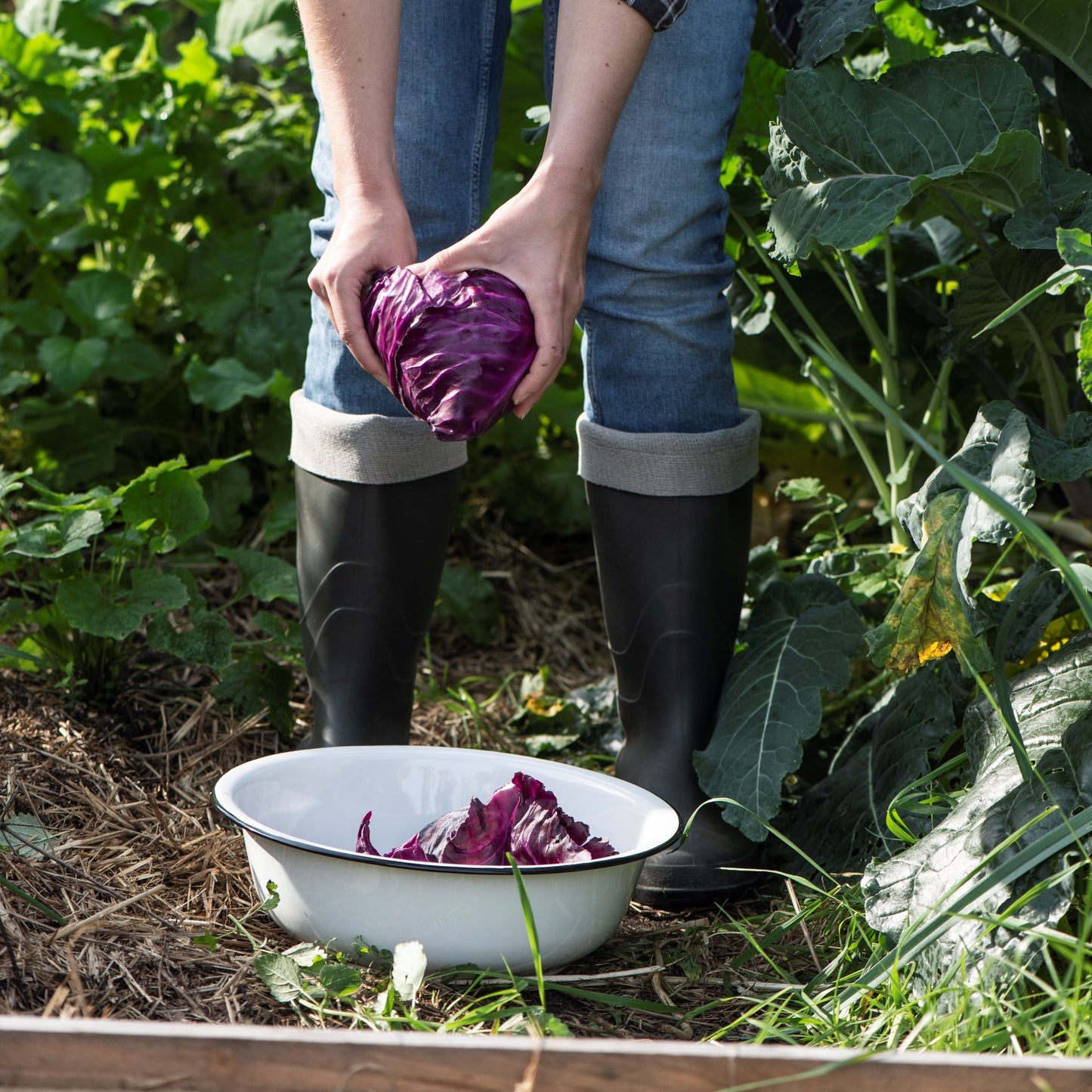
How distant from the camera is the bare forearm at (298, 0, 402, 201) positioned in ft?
4.13

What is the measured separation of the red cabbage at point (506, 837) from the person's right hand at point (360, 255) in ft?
1.50

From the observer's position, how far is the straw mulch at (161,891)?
1.11 m

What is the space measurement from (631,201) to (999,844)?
77 cm

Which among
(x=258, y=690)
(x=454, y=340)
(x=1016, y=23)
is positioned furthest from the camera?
(x=258, y=690)

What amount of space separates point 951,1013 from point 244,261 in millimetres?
1790

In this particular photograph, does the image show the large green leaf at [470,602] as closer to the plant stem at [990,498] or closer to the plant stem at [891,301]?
the plant stem at [891,301]

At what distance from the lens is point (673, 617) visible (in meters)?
1.51

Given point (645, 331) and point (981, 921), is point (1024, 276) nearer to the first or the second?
point (645, 331)

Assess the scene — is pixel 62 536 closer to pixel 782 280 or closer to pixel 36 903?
pixel 36 903

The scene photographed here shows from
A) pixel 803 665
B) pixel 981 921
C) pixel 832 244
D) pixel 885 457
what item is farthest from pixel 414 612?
pixel 885 457

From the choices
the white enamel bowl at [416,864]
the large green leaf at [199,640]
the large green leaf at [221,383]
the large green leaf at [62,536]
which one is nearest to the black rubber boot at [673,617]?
the white enamel bowl at [416,864]

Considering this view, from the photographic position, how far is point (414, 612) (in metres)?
1.55

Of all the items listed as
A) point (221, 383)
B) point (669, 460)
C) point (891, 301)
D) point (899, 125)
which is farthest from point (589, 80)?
point (221, 383)

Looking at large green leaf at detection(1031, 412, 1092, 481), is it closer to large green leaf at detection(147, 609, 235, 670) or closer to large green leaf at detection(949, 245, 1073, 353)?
large green leaf at detection(949, 245, 1073, 353)
